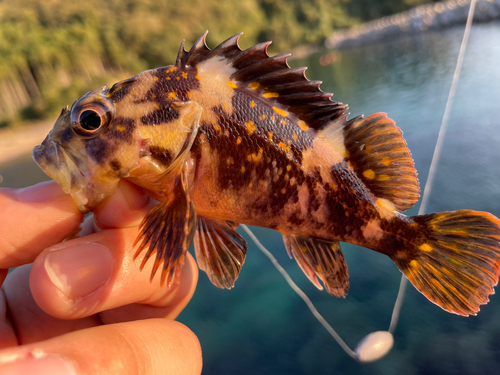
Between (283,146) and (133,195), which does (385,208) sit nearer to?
(283,146)

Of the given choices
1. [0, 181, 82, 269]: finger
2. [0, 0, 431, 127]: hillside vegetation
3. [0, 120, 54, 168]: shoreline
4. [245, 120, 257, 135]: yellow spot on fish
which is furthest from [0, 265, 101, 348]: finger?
[0, 0, 431, 127]: hillside vegetation

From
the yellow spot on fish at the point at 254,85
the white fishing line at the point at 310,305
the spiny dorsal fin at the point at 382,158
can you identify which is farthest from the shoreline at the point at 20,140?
the spiny dorsal fin at the point at 382,158

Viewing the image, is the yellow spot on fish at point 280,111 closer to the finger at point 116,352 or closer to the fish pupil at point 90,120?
the fish pupil at point 90,120

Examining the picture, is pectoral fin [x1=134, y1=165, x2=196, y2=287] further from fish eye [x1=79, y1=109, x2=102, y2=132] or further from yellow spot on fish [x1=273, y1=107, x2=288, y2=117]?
yellow spot on fish [x1=273, y1=107, x2=288, y2=117]

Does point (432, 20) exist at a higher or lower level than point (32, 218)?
higher

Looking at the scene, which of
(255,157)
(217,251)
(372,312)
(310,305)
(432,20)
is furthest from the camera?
(432,20)

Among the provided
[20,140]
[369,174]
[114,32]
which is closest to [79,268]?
[369,174]

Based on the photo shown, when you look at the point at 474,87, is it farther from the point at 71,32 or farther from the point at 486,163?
the point at 71,32
